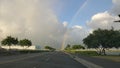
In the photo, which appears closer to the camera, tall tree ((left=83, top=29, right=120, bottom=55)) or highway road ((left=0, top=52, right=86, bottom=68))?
highway road ((left=0, top=52, right=86, bottom=68))

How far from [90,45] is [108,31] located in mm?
11879

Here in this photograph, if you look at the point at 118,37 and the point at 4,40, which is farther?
the point at 4,40

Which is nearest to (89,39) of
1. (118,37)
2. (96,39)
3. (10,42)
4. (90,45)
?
(90,45)

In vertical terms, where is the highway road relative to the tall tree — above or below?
below

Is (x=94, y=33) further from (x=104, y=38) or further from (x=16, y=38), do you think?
(x=16, y=38)

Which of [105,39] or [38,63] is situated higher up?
[105,39]

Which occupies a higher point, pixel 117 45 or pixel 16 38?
pixel 16 38

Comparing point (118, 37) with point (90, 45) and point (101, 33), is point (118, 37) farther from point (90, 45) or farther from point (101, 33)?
point (90, 45)

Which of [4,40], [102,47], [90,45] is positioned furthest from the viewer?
[4,40]

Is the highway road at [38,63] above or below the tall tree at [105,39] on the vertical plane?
below

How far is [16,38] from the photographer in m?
175

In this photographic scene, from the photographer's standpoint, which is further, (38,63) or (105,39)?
(105,39)

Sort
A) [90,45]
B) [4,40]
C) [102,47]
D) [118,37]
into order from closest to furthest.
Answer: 1. [118,37]
2. [102,47]
3. [90,45]
4. [4,40]

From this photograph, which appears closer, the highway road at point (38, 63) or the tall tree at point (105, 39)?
the highway road at point (38, 63)
